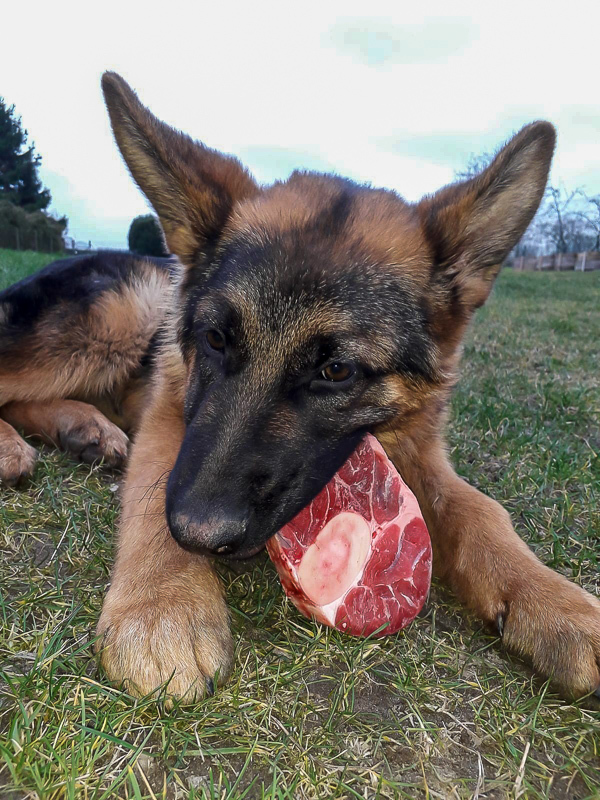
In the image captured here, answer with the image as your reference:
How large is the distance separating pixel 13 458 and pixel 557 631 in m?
2.71

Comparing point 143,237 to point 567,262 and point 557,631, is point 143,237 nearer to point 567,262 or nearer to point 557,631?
point 557,631

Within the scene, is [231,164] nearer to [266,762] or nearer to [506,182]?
[506,182]

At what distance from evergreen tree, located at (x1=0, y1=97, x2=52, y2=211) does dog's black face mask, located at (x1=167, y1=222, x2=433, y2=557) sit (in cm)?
4447

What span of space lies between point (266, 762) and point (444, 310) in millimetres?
1973

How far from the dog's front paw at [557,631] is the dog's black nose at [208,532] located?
106 cm

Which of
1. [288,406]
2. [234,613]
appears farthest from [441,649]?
[288,406]

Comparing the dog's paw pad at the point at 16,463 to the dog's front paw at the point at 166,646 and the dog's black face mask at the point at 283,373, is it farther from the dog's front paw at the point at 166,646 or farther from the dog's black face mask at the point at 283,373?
the dog's front paw at the point at 166,646

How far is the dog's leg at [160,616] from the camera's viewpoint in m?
1.77

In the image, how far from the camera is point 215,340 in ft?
8.03

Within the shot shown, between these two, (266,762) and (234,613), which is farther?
(234,613)

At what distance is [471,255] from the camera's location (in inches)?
108

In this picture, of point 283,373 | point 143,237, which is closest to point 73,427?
point 283,373

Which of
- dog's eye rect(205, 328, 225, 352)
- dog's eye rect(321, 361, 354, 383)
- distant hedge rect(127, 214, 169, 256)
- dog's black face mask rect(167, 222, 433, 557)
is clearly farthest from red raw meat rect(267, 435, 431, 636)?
distant hedge rect(127, 214, 169, 256)

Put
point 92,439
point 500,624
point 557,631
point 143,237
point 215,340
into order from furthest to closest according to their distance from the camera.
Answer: point 143,237 < point 92,439 < point 215,340 < point 500,624 < point 557,631
